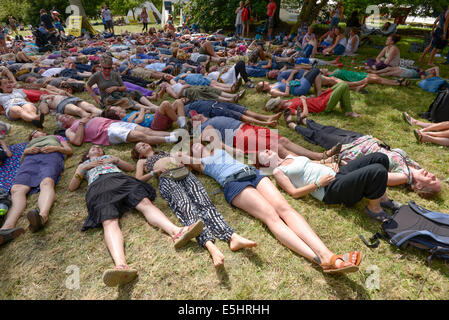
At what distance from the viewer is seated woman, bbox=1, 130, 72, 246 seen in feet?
10.6

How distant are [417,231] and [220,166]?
2402 millimetres

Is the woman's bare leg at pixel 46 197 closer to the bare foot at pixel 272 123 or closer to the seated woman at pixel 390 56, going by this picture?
the bare foot at pixel 272 123

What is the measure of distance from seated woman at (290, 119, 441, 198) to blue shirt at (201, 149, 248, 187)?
167 centimetres

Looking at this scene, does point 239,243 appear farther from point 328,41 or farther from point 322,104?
point 328,41

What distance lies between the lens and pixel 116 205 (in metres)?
3.10

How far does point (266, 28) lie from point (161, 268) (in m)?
16.8

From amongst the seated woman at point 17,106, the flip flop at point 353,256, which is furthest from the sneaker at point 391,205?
the seated woman at point 17,106

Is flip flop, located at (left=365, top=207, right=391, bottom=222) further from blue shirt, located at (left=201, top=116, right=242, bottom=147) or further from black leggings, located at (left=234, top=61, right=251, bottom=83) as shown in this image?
black leggings, located at (left=234, top=61, right=251, bottom=83)

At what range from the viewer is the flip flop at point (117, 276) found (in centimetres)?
219

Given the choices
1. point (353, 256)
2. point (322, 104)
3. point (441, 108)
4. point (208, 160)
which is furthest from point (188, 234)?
point (441, 108)

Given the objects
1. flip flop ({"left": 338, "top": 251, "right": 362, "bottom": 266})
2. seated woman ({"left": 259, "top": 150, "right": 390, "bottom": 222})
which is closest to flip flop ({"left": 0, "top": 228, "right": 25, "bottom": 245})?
seated woman ({"left": 259, "top": 150, "right": 390, "bottom": 222})

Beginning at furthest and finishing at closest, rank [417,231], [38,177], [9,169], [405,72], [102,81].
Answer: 1. [405,72]
2. [102,81]
3. [9,169]
4. [38,177]
5. [417,231]

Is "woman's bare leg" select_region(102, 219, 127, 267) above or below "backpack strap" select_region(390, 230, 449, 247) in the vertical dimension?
below
